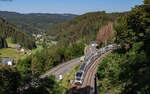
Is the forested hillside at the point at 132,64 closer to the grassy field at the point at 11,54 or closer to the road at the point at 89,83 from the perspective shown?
the road at the point at 89,83

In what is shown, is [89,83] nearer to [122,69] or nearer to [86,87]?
[86,87]

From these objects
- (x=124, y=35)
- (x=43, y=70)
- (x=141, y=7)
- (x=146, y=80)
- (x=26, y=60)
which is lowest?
(x=43, y=70)

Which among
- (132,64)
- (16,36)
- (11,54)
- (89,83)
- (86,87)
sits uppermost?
(16,36)

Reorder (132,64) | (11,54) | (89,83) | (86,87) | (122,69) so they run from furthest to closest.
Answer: (11,54) < (89,83) < (86,87) < (122,69) < (132,64)

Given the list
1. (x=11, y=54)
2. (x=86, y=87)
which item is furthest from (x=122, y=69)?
(x=11, y=54)

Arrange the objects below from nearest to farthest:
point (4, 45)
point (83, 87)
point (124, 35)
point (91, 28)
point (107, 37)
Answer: point (83, 87), point (124, 35), point (107, 37), point (4, 45), point (91, 28)

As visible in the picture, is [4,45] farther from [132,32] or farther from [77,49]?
[132,32]

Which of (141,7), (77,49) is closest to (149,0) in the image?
(141,7)

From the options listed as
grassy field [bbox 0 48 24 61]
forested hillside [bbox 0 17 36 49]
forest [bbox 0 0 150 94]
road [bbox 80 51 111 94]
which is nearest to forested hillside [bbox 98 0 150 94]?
forest [bbox 0 0 150 94]
